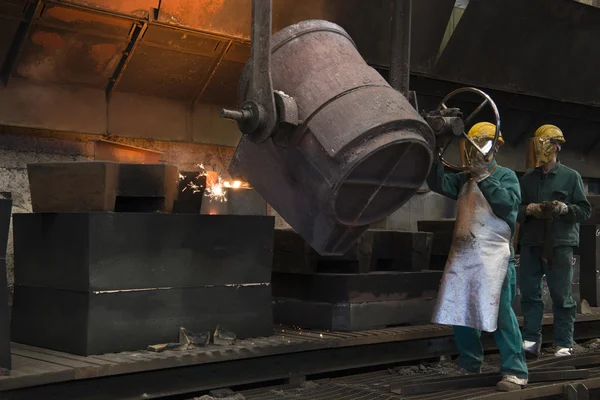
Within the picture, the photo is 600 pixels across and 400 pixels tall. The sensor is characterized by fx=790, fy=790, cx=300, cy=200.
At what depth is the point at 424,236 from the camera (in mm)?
5559

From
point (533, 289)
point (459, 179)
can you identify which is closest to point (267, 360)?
point (459, 179)

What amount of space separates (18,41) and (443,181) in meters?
2.73

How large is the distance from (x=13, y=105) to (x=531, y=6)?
180 inches

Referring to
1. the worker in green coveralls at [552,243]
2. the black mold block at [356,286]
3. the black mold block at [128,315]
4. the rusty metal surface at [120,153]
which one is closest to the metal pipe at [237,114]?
the black mold block at [128,315]

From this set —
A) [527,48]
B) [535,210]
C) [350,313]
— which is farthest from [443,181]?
[527,48]

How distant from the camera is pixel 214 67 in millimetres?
5789

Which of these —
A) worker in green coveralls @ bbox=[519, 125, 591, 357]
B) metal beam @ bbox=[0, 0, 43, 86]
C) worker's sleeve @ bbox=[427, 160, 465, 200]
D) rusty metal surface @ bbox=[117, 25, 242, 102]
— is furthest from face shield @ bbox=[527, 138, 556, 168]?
metal beam @ bbox=[0, 0, 43, 86]

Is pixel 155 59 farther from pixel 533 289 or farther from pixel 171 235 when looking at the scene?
pixel 533 289

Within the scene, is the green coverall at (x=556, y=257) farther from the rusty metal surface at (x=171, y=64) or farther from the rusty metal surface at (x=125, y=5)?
the rusty metal surface at (x=125, y=5)

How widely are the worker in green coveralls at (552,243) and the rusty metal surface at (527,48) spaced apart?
5.84 ft

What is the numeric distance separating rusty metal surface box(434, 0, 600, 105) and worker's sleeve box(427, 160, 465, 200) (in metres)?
2.50

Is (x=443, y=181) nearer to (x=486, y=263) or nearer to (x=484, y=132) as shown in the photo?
(x=484, y=132)

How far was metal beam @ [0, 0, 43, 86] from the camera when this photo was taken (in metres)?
4.74

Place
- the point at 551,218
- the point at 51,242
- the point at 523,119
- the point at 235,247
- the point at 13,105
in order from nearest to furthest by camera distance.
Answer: the point at 51,242 → the point at 235,247 → the point at 13,105 → the point at 551,218 → the point at 523,119
